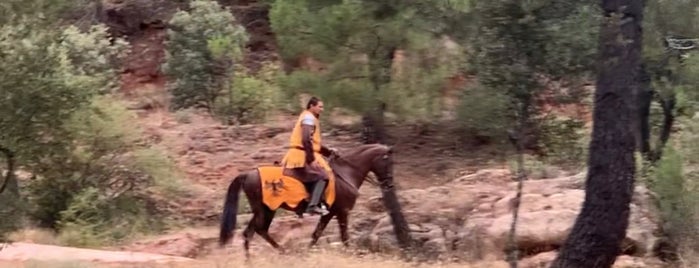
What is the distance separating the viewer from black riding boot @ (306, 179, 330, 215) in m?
17.1

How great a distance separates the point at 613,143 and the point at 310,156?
6.30 m

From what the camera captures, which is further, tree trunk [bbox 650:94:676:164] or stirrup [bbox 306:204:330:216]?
tree trunk [bbox 650:94:676:164]

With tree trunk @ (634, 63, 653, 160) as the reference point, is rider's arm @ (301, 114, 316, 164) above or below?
above

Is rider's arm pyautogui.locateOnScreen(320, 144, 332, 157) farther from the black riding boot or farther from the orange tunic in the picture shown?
the black riding boot

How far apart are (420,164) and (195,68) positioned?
27.8 ft

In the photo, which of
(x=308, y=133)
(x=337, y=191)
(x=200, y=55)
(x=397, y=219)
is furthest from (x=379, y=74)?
(x=200, y=55)

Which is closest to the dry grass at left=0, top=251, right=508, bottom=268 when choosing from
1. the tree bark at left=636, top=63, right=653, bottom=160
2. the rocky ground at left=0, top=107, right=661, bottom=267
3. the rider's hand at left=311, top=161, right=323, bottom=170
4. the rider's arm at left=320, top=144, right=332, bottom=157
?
the rocky ground at left=0, top=107, right=661, bottom=267

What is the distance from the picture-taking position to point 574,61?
1355cm

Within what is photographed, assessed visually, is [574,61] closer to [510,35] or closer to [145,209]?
[510,35]

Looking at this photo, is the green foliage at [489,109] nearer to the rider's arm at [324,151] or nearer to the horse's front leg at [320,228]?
the rider's arm at [324,151]

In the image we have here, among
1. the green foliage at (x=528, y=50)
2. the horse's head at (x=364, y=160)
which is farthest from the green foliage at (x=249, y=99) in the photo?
the green foliage at (x=528, y=50)

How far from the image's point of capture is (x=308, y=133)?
53.6 feet

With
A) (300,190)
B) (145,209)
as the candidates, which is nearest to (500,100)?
(300,190)

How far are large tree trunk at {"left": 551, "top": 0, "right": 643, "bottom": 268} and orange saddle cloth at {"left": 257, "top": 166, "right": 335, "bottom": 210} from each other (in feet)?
21.1
